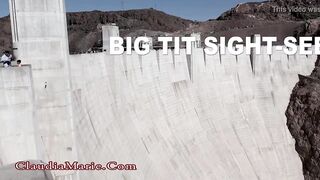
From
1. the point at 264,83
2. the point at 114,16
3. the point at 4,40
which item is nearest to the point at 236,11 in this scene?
the point at 114,16

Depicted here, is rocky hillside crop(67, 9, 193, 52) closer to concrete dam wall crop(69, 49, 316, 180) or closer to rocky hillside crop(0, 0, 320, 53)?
rocky hillside crop(0, 0, 320, 53)

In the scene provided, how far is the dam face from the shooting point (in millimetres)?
8938

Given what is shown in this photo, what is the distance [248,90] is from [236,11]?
42549 mm

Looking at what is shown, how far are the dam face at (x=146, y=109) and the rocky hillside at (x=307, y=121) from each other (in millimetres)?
429

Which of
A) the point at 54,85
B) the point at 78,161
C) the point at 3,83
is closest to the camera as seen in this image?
the point at 3,83

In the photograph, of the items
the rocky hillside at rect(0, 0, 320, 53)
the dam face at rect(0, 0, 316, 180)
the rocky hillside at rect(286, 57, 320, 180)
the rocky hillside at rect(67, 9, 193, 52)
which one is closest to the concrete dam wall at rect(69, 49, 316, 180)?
the dam face at rect(0, 0, 316, 180)

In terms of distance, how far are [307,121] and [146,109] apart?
11422 millimetres

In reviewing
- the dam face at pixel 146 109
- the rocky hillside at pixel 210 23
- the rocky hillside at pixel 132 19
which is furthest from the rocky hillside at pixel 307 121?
the rocky hillside at pixel 132 19

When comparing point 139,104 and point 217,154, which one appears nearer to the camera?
point 139,104

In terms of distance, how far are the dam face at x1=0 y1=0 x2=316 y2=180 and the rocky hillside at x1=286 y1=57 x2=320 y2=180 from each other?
43 cm

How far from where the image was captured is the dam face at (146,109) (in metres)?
8.94

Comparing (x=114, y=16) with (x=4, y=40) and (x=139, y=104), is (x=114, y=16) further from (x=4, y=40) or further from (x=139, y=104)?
(x=139, y=104)

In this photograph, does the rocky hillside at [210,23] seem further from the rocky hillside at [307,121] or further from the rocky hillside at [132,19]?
the rocky hillside at [307,121]

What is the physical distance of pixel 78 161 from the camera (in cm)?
1036
